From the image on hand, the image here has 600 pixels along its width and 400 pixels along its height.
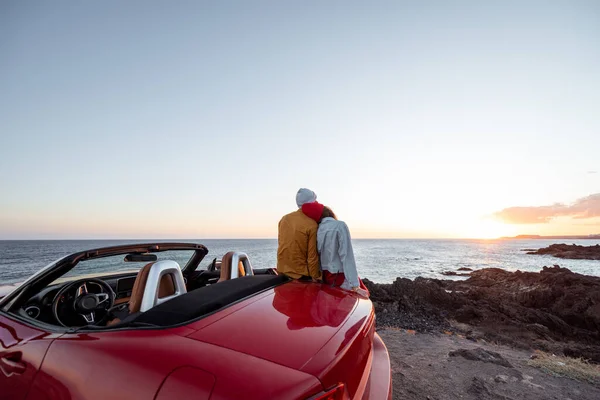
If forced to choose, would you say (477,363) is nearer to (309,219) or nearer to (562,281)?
(309,219)

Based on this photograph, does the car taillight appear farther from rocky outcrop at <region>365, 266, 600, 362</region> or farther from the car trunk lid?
rocky outcrop at <region>365, 266, 600, 362</region>

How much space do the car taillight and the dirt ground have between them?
104 inches

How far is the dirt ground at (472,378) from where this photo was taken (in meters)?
3.38

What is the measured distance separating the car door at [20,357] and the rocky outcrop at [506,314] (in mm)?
6067

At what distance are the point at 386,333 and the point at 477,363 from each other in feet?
5.98

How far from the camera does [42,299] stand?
2684mm

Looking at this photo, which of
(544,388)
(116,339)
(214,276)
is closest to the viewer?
(116,339)

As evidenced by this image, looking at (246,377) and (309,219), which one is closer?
(246,377)

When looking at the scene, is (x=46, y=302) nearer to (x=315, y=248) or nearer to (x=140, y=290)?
Answer: (x=140, y=290)

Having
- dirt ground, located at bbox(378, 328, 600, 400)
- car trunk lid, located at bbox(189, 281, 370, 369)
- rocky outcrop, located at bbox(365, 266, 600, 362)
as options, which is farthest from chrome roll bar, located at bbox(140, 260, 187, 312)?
rocky outcrop, located at bbox(365, 266, 600, 362)

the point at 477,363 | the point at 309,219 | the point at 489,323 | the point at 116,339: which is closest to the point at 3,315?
the point at 116,339

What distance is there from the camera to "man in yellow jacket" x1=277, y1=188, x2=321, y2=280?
3.61m

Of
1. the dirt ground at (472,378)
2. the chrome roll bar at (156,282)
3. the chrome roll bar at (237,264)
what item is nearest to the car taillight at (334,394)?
the chrome roll bar at (156,282)

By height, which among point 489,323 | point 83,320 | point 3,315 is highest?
point 3,315
